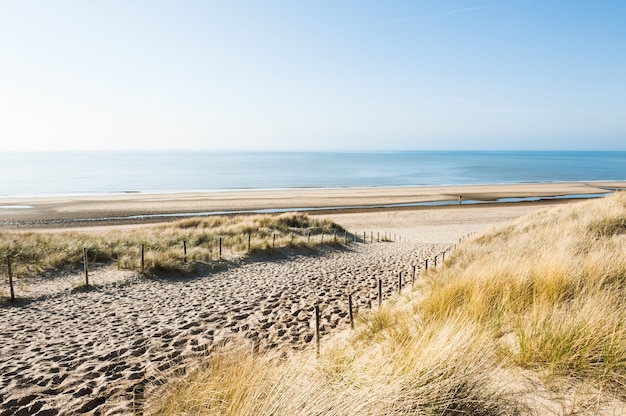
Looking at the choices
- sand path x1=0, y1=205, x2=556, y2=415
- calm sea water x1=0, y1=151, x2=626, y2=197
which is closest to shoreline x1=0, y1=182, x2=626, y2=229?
calm sea water x1=0, y1=151, x2=626, y2=197

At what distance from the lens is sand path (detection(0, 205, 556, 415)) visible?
5.01 meters

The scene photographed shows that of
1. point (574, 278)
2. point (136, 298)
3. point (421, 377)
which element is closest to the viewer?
point (421, 377)

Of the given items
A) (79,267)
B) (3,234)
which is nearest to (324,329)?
(79,267)


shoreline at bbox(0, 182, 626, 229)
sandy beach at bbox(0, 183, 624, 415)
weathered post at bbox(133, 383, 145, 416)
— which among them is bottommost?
shoreline at bbox(0, 182, 626, 229)

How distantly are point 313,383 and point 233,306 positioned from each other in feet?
21.4

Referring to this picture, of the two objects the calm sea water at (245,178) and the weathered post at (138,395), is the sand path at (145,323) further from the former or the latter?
the calm sea water at (245,178)

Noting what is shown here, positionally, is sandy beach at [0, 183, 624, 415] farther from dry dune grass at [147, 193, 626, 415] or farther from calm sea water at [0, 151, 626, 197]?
calm sea water at [0, 151, 626, 197]

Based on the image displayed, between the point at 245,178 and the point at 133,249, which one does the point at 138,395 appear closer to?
the point at 133,249

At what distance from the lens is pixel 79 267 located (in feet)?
41.6

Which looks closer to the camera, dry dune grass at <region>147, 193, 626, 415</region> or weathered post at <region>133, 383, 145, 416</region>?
dry dune grass at <region>147, 193, 626, 415</region>

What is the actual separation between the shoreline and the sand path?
949 inches

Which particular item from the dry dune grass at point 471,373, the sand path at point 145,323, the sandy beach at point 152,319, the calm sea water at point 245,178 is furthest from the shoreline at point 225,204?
the dry dune grass at point 471,373

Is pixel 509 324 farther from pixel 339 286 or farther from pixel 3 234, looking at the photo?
pixel 3 234

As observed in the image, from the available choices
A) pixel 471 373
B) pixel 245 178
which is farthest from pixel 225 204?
pixel 471 373
